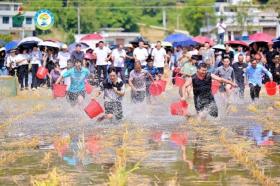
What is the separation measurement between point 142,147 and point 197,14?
243 ft

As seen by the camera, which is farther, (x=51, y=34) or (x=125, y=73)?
(x=51, y=34)

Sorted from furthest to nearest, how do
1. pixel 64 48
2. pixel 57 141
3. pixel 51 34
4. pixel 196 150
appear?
pixel 51 34 < pixel 64 48 < pixel 57 141 < pixel 196 150

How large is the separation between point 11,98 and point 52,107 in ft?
10.0

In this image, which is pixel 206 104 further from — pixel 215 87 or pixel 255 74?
pixel 255 74

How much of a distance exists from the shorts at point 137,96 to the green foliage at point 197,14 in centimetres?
6384

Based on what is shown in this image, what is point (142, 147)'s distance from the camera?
953 centimetres

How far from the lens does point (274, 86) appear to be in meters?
17.4

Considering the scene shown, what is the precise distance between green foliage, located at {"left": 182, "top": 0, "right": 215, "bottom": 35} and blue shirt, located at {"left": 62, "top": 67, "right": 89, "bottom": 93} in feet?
214

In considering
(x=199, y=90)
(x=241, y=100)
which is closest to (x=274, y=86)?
(x=241, y=100)

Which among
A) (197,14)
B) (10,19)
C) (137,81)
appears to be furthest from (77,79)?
(197,14)

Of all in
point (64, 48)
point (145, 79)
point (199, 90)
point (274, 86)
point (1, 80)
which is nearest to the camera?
point (199, 90)

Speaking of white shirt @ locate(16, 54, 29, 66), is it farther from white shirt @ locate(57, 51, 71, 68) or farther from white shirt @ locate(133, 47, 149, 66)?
white shirt @ locate(133, 47, 149, 66)

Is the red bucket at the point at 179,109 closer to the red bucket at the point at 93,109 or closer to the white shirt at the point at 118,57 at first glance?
the red bucket at the point at 93,109

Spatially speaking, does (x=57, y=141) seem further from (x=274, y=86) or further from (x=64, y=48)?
(x=64, y=48)
